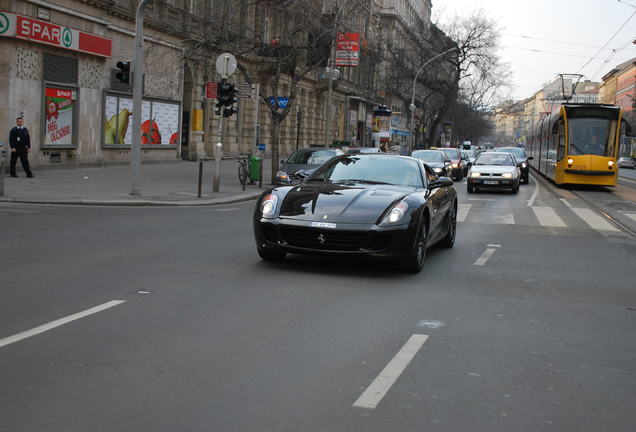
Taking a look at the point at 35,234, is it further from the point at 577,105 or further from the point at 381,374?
the point at 577,105

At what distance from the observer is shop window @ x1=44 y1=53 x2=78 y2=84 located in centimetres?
2448

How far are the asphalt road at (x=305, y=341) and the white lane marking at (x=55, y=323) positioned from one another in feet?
0.08

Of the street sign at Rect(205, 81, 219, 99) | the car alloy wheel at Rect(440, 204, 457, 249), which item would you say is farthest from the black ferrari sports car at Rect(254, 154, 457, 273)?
the street sign at Rect(205, 81, 219, 99)

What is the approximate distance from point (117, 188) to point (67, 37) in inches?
306

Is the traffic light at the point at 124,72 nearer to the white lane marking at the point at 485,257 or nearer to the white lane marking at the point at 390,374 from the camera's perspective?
the white lane marking at the point at 485,257

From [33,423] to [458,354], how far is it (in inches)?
112

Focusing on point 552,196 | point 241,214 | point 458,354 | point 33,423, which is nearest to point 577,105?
point 552,196

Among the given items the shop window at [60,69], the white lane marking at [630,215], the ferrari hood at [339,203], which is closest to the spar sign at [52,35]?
the shop window at [60,69]

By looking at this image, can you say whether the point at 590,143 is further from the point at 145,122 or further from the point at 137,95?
the point at 145,122

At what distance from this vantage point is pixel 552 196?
24.7 m

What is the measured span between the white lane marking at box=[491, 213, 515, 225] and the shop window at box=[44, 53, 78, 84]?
15434mm

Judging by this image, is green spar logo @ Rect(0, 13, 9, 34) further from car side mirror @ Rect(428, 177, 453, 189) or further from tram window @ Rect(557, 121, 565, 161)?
tram window @ Rect(557, 121, 565, 161)

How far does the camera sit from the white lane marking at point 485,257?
9.88 metres

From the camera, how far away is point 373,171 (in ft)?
32.3
